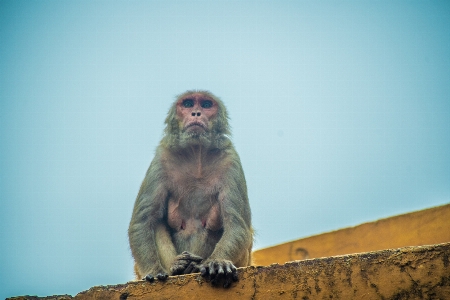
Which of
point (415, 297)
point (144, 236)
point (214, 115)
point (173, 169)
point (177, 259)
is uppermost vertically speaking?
point (214, 115)

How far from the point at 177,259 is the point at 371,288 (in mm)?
2365

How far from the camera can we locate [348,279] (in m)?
3.96

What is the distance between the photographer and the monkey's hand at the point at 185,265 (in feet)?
17.8

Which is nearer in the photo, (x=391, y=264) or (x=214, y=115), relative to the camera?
(x=391, y=264)

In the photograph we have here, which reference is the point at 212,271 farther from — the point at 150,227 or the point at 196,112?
the point at 196,112

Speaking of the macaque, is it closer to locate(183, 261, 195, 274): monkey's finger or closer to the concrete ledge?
locate(183, 261, 195, 274): monkey's finger

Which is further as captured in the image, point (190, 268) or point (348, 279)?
point (190, 268)

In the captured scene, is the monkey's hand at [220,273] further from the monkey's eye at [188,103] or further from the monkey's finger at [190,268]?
the monkey's eye at [188,103]

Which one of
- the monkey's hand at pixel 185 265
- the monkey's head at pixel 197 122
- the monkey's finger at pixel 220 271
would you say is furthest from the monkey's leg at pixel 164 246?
the monkey's finger at pixel 220 271

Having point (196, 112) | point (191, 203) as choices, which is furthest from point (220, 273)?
point (196, 112)

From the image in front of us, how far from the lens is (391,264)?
3.90 metres

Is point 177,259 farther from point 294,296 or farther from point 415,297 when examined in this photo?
point 415,297

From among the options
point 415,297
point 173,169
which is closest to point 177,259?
point 173,169

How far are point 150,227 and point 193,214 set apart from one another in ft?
1.93
